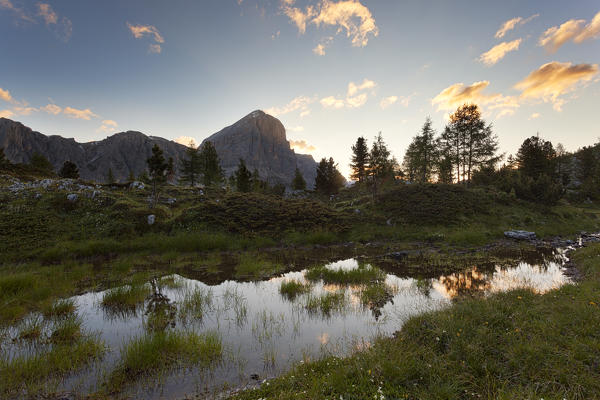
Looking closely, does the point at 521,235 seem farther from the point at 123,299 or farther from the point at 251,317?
the point at 123,299

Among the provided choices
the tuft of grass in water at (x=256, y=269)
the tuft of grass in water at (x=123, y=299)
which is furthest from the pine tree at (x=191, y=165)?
the tuft of grass in water at (x=123, y=299)

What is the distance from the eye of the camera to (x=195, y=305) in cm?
968

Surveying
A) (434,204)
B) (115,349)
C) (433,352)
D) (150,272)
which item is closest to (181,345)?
(115,349)

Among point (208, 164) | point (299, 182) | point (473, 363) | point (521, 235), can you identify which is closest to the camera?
point (473, 363)

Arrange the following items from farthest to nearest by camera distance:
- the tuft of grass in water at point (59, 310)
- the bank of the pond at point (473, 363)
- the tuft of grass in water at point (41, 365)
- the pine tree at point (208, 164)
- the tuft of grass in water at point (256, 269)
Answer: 1. the pine tree at point (208, 164)
2. the tuft of grass in water at point (256, 269)
3. the tuft of grass in water at point (59, 310)
4. the tuft of grass in water at point (41, 365)
5. the bank of the pond at point (473, 363)

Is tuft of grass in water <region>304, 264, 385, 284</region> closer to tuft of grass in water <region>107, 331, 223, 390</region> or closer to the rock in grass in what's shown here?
tuft of grass in water <region>107, 331, 223, 390</region>

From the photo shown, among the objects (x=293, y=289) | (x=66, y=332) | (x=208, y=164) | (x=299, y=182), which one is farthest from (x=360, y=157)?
(x=66, y=332)

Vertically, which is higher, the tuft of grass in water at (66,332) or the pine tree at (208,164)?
the pine tree at (208,164)

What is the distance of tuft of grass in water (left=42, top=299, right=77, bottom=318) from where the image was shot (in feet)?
28.7

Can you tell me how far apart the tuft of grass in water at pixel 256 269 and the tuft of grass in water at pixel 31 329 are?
326 inches

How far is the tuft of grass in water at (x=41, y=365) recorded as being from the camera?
5.04 m

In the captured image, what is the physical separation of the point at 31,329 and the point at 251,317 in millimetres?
7087

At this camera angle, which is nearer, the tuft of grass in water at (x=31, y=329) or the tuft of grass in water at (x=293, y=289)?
the tuft of grass in water at (x=31, y=329)

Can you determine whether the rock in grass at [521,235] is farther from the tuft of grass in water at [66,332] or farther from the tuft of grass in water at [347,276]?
the tuft of grass in water at [66,332]
